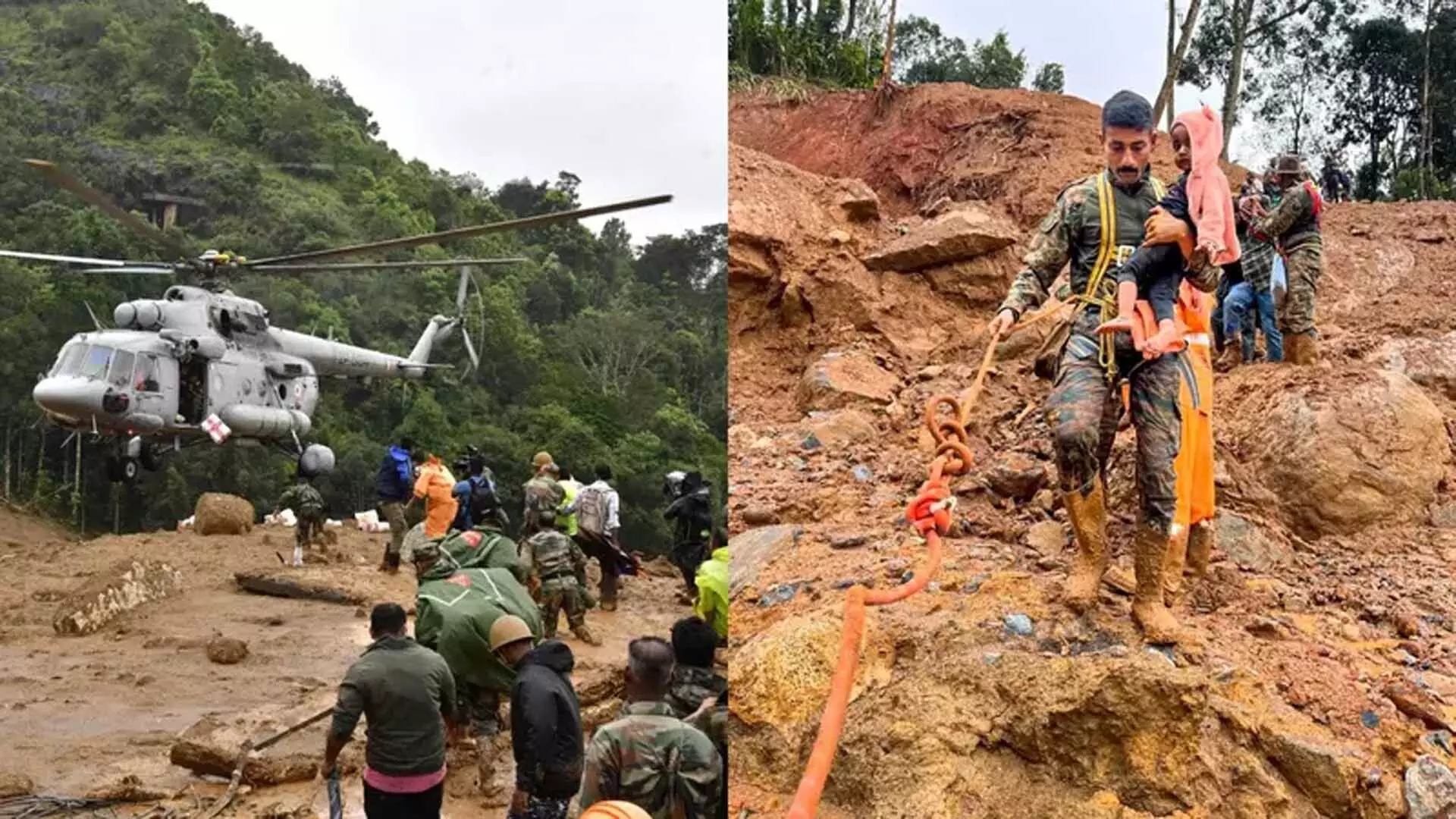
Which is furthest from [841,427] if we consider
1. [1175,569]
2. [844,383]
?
[1175,569]

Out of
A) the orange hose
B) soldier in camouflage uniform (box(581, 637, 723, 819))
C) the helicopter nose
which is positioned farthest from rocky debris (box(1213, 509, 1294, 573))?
the helicopter nose

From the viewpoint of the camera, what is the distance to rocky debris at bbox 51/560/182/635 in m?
3.00

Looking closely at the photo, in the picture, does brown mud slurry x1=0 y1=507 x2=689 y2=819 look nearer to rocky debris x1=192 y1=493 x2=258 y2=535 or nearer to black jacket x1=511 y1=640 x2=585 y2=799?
rocky debris x1=192 y1=493 x2=258 y2=535

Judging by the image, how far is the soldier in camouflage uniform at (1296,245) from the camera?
8.64 ft

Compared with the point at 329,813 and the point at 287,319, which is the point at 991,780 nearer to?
the point at 329,813

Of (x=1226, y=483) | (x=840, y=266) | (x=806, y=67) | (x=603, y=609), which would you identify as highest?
(x=806, y=67)

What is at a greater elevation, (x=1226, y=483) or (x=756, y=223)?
(x=756, y=223)

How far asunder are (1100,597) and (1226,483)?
1.55ft

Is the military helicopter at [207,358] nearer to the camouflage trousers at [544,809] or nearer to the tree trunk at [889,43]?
the tree trunk at [889,43]

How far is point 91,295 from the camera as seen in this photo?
3.32 meters

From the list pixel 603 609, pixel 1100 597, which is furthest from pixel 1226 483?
pixel 603 609

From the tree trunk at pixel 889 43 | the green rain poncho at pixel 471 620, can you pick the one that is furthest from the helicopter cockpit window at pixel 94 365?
the tree trunk at pixel 889 43

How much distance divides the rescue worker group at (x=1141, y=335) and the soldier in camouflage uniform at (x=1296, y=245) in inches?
13.3

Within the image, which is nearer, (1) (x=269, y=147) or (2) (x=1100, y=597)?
(2) (x=1100, y=597)
